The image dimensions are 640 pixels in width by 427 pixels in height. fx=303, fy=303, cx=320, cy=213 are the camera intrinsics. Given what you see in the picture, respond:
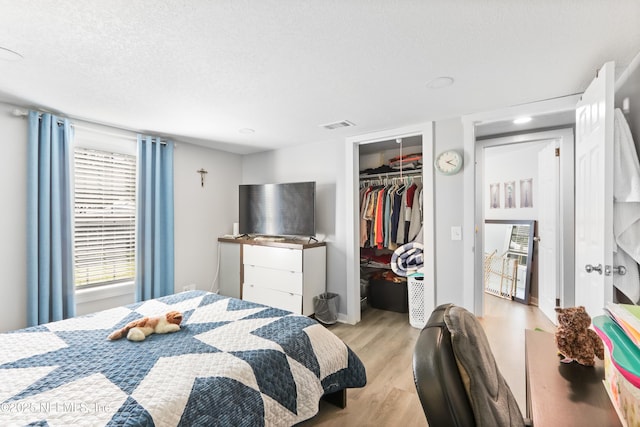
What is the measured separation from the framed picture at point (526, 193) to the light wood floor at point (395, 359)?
1.39m

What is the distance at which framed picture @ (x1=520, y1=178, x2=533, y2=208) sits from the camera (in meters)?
4.20

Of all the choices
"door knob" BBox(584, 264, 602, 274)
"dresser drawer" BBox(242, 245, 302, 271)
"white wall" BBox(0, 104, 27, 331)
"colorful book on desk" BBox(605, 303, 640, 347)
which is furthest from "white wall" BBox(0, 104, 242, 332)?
"door knob" BBox(584, 264, 602, 274)

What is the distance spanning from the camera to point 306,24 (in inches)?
57.9

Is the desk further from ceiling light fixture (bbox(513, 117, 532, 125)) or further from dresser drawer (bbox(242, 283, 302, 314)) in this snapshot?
dresser drawer (bbox(242, 283, 302, 314))

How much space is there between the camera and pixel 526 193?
4258mm

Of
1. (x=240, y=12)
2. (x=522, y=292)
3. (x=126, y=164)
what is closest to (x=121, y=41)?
(x=240, y=12)

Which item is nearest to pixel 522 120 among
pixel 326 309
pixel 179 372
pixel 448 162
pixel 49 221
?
pixel 448 162

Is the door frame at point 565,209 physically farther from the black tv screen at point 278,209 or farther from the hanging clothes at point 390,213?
the black tv screen at point 278,209

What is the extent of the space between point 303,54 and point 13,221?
2.83m

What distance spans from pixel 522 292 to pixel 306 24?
14.2 feet

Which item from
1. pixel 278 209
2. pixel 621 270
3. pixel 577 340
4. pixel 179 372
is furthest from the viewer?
pixel 278 209

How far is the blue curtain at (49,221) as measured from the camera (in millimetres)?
2570

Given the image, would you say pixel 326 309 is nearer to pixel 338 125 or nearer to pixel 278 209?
pixel 278 209

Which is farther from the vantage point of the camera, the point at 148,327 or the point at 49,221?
the point at 49,221
